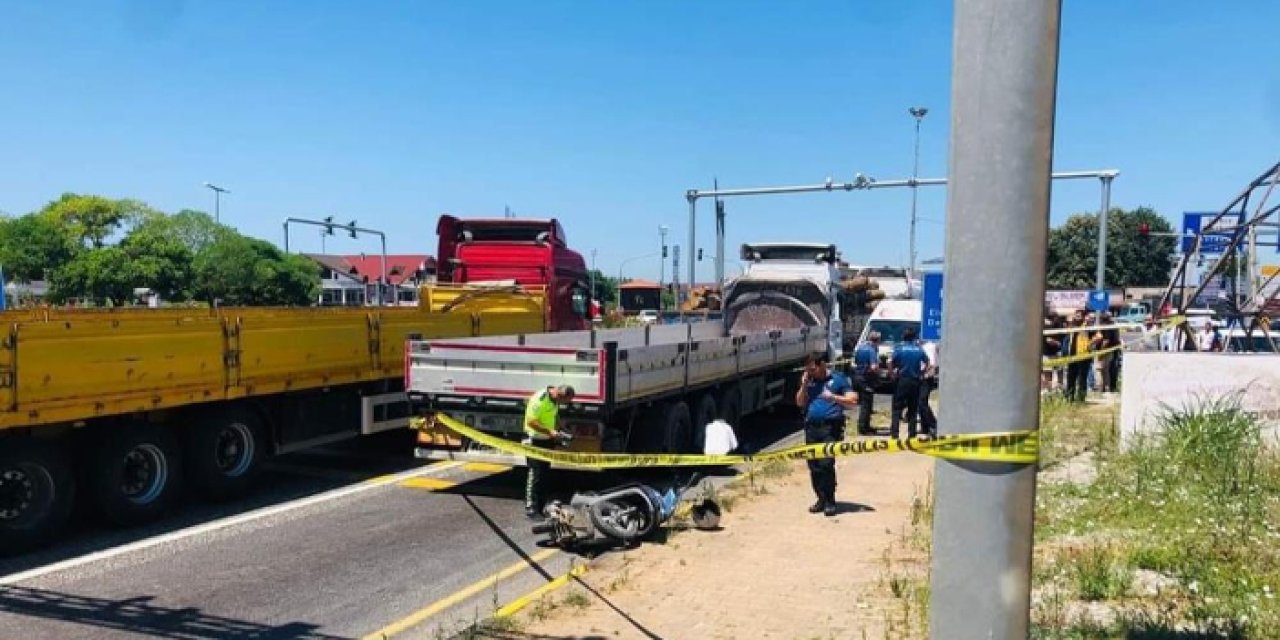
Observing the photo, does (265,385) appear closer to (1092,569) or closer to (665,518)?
(665,518)

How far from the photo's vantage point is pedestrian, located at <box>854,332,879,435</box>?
1448 cm

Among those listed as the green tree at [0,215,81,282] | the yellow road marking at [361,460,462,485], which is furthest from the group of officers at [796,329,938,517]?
the green tree at [0,215,81,282]

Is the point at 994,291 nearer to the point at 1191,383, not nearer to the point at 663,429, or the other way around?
the point at 663,429

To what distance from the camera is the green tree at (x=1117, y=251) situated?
2776 inches

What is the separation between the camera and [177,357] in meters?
9.09

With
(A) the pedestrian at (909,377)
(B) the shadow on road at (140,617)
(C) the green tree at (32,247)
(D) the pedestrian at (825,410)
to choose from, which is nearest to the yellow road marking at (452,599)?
(B) the shadow on road at (140,617)

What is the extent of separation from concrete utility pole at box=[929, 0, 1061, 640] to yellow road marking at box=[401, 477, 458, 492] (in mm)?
8852

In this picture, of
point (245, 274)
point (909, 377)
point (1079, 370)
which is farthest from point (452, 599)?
point (245, 274)

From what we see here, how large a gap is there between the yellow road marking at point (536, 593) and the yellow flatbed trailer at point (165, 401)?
4.14 meters

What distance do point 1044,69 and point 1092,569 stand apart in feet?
16.7

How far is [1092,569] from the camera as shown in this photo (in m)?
Answer: 6.38

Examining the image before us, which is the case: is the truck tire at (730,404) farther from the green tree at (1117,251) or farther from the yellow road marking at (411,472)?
the green tree at (1117,251)

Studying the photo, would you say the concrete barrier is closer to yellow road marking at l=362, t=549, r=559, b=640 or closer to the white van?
yellow road marking at l=362, t=549, r=559, b=640

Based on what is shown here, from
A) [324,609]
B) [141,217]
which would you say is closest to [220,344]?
[324,609]
